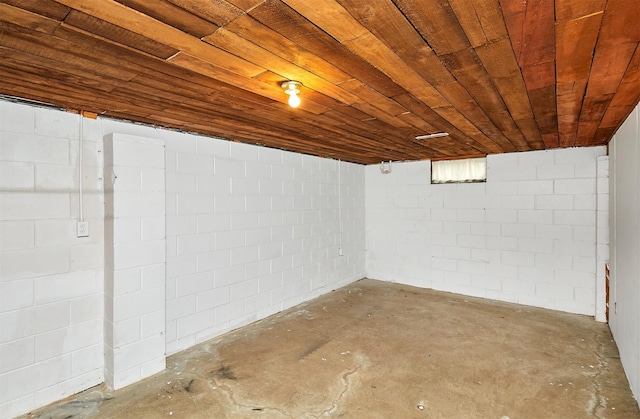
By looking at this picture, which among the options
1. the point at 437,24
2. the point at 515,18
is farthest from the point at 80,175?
the point at 515,18

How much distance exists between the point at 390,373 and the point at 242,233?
6.92ft

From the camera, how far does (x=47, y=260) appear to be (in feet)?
7.72

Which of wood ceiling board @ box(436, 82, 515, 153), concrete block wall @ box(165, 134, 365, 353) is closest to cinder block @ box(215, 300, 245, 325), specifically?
concrete block wall @ box(165, 134, 365, 353)

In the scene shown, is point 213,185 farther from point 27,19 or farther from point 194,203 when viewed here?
point 27,19

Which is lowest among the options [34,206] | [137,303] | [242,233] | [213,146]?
[137,303]

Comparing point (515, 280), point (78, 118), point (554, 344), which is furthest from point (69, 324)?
point (515, 280)

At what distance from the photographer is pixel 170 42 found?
4.58ft

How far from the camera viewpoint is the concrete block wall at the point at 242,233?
10.4 feet

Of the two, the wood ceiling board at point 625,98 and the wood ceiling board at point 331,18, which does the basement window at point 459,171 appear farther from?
the wood ceiling board at point 331,18

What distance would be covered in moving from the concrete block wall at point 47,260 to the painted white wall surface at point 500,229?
431cm

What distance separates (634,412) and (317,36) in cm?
306

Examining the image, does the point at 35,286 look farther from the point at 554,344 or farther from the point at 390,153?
the point at 554,344

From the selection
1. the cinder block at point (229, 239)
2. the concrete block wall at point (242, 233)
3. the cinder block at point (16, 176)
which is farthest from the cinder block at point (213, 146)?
the cinder block at point (16, 176)

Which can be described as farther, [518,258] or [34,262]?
[518,258]
